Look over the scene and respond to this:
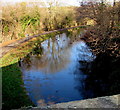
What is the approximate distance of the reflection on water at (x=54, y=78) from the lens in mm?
6441

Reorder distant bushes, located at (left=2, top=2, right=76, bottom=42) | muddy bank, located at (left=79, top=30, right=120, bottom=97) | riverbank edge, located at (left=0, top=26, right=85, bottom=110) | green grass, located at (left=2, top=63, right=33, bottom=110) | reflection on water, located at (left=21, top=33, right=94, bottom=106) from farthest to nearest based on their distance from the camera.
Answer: distant bushes, located at (left=2, top=2, right=76, bottom=42)
muddy bank, located at (left=79, top=30, right=120, bottom=97)
reflection on water, located at (left=21, top=33, right=94, bottom=106)
riverbank edge, located at (left=0, top=26, right=85, bottom=110)
green grass, located at (left=2, top=63, right=33, bottom=110)

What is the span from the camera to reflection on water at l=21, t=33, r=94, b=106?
644 cm

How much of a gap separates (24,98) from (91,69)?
4885mm

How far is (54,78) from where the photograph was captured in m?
8.12

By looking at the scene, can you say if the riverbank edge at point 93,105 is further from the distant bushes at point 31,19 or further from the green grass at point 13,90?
the distant bushes at point 31,19

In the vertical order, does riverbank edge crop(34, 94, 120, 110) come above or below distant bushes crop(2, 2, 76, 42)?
below

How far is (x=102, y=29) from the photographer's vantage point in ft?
29.5

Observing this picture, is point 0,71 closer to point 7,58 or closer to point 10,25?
point 7,58

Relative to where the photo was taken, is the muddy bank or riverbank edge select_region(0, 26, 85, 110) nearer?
riverbank edge select_region(0, 26, 85, 110)

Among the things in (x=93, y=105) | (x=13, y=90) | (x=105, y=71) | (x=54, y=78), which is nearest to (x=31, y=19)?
(x=54, y=78)

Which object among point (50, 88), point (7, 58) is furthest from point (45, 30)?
point (50, 88)

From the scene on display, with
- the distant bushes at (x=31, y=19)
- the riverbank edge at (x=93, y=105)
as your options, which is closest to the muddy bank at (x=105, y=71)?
the riverbank edge at (x=93, y=105)

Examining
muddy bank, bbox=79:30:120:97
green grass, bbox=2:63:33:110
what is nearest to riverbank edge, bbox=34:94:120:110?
green grass, bbox=2:63:33:110

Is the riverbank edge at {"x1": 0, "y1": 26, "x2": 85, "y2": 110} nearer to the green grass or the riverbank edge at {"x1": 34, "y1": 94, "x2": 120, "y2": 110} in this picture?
the green grass
